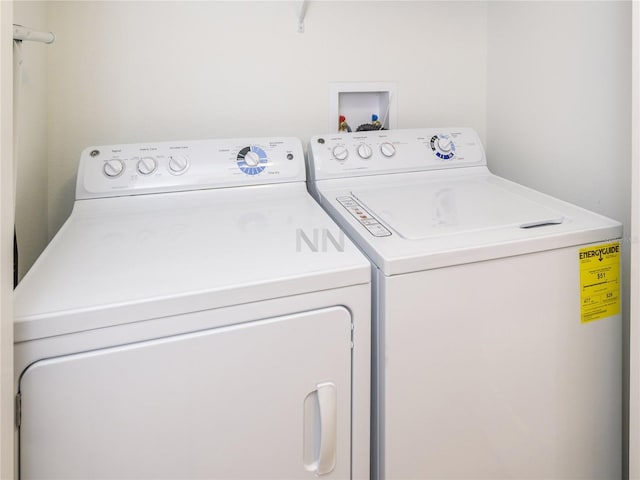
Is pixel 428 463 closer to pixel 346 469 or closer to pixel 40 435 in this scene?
pixel 346 469

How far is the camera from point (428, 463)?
3.42 feet

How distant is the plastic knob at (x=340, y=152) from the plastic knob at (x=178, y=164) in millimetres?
504

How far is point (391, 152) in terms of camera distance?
159 centimetres

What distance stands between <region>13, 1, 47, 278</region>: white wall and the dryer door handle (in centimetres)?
87

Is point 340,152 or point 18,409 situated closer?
point 18,409

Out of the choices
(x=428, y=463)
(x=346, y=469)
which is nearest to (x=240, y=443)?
(x=346, y=469)

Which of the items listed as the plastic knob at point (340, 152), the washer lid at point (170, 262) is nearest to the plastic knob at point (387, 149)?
the plastic knob at point (340, 152)

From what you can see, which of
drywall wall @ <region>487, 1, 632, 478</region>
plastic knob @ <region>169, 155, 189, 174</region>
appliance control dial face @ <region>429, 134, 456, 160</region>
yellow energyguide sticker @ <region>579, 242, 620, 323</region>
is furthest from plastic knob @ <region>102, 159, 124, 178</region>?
drywall wall @ <region>487, 1, 632, 478</region>

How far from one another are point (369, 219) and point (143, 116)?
930mm

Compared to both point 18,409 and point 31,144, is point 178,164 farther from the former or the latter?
point 18,409

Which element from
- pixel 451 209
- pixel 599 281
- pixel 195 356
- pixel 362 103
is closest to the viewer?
pixel 195 356

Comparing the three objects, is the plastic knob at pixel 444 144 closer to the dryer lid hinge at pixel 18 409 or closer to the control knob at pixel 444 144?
the control knob at pixel 444 144

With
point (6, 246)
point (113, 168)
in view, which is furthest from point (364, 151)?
point (6, 246)

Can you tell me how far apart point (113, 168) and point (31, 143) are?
23 centimetres
